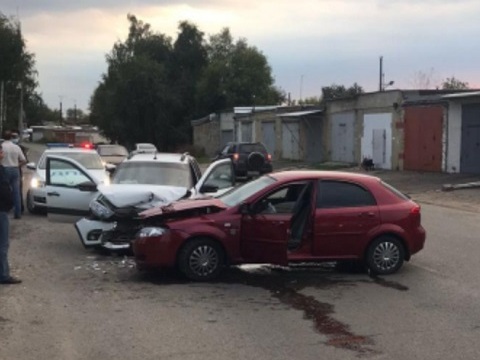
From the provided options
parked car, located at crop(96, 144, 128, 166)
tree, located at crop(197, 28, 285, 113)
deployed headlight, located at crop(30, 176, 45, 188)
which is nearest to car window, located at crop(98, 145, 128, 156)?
parked car, located at crop(96, 144, 128, 166)

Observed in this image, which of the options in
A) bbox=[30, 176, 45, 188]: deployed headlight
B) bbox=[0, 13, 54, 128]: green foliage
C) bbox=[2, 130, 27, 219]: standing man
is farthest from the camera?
bbox=[0, 13, 54, 128]: green foliage

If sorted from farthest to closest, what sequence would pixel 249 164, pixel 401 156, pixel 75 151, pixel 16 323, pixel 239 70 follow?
pixel 239 70 → pixel 401 156 → pixel 249 164 → pixel 75 151 → pixel 16 323

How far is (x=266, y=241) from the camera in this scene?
962cm

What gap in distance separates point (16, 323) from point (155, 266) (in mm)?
2536

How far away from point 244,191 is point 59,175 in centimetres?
670

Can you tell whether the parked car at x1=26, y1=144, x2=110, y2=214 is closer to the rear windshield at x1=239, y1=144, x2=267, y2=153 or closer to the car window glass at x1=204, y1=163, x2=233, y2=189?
the car window glass at x1=204, y1=163, x2=233, y2=189

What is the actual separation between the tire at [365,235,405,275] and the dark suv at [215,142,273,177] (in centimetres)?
1974

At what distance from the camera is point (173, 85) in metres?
75.2

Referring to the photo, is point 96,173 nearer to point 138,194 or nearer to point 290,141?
point 138,194

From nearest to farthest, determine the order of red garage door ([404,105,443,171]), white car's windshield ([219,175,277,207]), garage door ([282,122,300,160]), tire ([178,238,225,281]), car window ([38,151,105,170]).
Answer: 1. tire ([178,238,225,281])
2. white car's windshield ([219,175,277,207])
3. car window ([38,151,105,170])
4. red garage door ([404,105,443,171])
5. garage door ([282,122,300,160])

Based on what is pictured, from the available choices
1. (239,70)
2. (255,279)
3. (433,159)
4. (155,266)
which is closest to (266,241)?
(255,279)

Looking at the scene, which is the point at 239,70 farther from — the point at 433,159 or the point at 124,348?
the point at 124,348

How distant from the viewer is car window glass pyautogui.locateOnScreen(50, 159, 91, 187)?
14.7 meters

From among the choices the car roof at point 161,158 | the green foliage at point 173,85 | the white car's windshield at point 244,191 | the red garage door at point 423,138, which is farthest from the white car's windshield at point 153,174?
the green foliage at point 173,85
